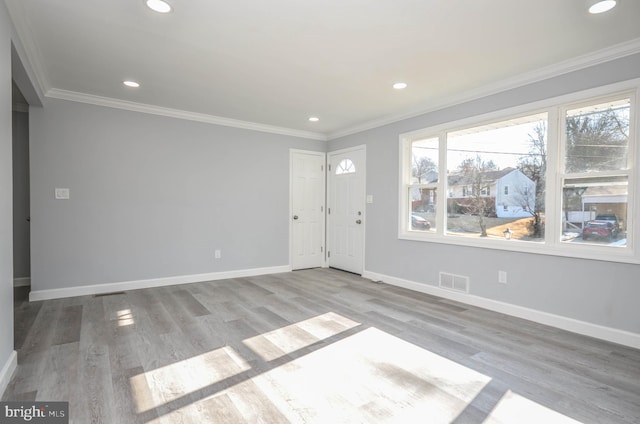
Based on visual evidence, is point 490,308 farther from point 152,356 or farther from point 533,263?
point 152,356

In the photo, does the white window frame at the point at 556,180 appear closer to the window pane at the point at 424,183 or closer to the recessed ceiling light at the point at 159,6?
the window pane at the point at 424,183

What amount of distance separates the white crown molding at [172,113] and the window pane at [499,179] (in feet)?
9.18

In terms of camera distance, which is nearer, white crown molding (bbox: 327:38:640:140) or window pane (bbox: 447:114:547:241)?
white crown molding (bbox: 327:38:640:140)

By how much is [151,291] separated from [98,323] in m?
1.19

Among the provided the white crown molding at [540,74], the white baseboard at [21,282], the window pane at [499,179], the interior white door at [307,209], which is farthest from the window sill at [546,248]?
the white baseboard at [21,282]

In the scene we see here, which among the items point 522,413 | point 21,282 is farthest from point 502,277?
point 21,282

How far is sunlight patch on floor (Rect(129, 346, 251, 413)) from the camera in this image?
79.3 inches

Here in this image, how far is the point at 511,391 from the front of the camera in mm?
2090

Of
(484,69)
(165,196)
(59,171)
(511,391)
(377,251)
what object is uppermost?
(484,69)

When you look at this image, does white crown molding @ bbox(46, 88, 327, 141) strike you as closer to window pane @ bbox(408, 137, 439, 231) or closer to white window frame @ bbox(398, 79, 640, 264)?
window pane @ bbox(408, 137, 439, 231)

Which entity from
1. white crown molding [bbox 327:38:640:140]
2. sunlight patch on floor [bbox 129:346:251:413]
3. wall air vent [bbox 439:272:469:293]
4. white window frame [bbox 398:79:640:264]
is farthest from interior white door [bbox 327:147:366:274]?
sunlight patch on floor [bbox 129:346:251:413]

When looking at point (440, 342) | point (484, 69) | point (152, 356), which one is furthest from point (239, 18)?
point (440, 342)

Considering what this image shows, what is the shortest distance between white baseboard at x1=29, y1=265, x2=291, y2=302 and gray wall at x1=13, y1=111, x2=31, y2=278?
135 cm

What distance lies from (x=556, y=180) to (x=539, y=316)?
1.38 m
